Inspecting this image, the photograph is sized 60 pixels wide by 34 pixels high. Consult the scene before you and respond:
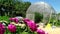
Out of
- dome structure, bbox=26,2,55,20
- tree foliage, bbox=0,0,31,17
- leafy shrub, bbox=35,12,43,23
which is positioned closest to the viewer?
leafy shrub, bbox=35,12,43,23

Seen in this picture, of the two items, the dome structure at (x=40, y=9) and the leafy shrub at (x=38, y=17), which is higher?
the dome structure at (x=40, y=9)

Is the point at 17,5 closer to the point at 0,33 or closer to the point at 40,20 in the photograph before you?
the point at 40,20

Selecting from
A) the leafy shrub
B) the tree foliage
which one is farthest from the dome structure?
the tree foliage

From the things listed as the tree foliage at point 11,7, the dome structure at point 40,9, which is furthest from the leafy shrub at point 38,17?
the tree foliage at point 11,7

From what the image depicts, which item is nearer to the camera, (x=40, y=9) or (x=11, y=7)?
(x=40, y=9)

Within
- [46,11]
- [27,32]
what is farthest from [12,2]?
[27,32]

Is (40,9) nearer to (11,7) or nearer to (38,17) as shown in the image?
(38,17)

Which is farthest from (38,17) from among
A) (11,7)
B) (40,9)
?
(11,7)

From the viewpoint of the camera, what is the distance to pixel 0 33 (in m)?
2.00

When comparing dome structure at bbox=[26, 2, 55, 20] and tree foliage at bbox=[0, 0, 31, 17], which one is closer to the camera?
dome structure at bbox=[26, 2, 55, 20]

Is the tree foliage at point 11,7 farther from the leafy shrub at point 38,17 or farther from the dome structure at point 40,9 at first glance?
the leafy shrub at point 38,17

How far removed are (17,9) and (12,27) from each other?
39.0 metres

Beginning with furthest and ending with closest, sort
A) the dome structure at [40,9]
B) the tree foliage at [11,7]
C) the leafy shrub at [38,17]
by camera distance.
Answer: the tree foliage at [11,7] < the dome structure at [40,9] < the leafy shrub at [38,17]

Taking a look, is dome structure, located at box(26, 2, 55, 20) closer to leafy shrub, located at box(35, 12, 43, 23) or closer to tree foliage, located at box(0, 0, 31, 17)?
leafy shrub, located at box(35, 12, 43, 23)
